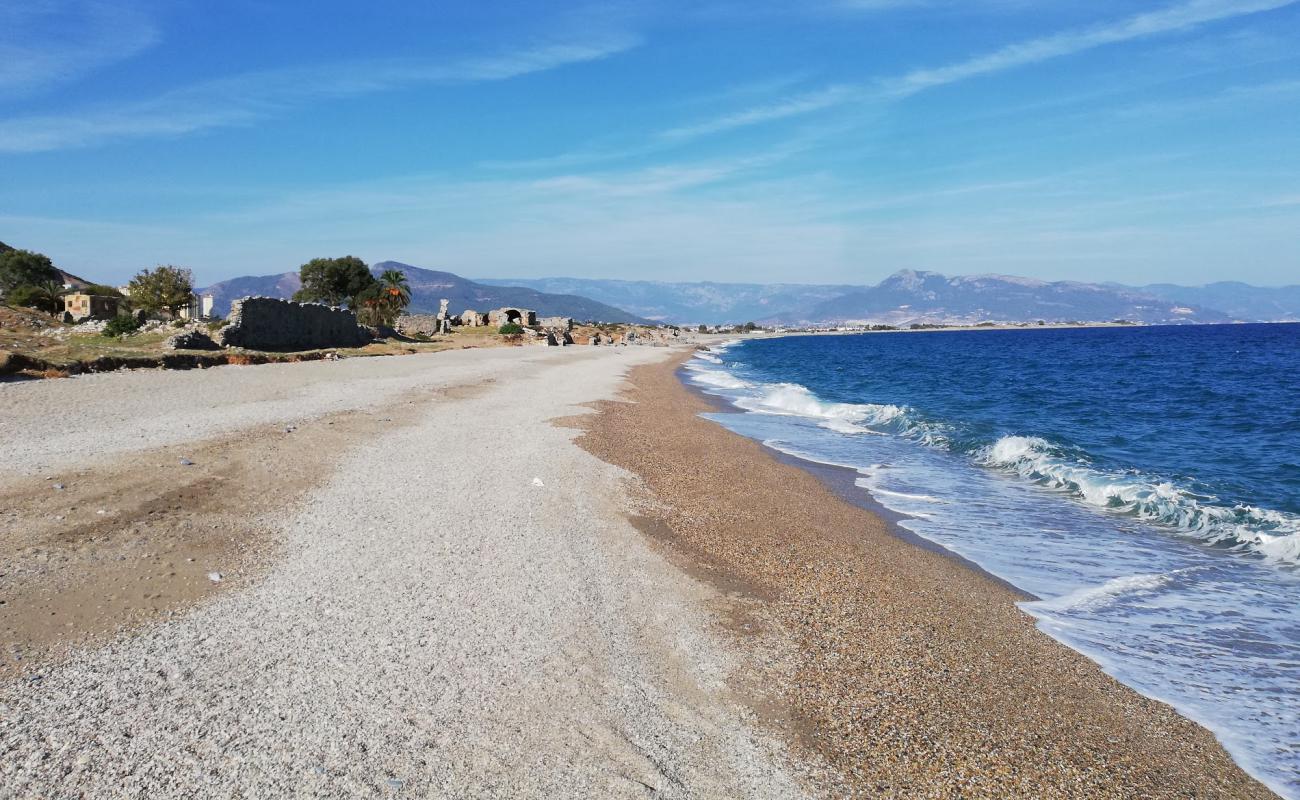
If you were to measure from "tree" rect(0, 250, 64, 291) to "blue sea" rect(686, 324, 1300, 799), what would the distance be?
59587mm

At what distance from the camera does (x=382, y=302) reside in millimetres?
63156

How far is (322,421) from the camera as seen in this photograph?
13.9 meters

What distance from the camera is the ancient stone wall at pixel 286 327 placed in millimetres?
30375

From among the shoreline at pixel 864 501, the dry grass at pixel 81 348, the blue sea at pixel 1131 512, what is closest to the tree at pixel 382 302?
the dry grass at pixel 81 348

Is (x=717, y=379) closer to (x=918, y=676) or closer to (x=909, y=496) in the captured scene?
(x=909, y=496)

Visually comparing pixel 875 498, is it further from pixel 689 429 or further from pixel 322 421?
pixel 322 421

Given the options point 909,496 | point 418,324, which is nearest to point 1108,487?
point 909,496

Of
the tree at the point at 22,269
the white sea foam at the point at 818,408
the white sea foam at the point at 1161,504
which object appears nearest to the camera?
the white sea foam at the point at 1161,504

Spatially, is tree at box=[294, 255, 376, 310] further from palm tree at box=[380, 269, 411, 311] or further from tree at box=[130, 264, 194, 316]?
tree at box=[130, 264, 194, 316]

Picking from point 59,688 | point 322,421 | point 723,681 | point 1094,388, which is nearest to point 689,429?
point 322,421

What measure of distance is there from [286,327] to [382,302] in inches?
1204

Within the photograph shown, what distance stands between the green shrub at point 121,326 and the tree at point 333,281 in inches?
1290

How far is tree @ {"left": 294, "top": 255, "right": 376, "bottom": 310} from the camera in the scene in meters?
64.1

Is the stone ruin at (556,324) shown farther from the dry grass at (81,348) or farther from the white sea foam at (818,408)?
the white sea foam at (818,408)
